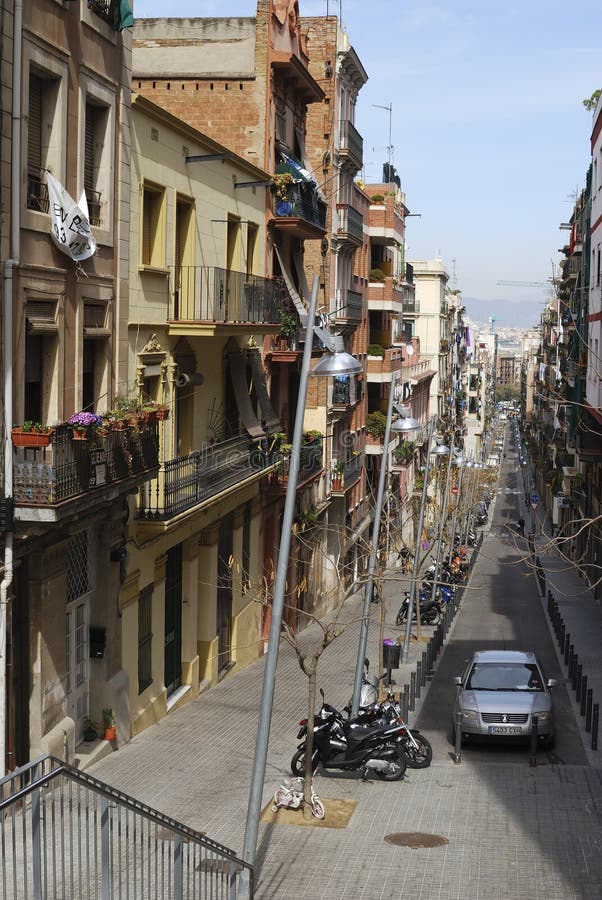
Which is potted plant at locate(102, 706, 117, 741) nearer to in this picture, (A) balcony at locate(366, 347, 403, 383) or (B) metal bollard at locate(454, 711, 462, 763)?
(B) metal bollard at locate(454, 711, 462, 763)

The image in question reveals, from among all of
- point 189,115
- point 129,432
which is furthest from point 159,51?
point 129,432

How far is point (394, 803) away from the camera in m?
18.3

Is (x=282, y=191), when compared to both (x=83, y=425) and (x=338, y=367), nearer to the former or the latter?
(x=83, y=425)

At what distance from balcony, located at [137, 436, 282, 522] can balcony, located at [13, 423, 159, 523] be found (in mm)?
2621

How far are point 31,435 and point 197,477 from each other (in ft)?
26.9

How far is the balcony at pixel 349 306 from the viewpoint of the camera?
44.8 meters

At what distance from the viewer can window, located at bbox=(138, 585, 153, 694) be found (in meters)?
22.8

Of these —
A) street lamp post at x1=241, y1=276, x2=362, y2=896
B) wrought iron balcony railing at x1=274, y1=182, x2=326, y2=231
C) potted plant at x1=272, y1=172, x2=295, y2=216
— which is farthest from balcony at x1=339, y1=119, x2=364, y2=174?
street lamp post at x1=241, y1=276, x2=362, y2=896

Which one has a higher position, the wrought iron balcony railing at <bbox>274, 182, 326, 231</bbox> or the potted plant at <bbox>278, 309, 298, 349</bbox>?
the wrought iron balcony railing at <bbox>274, 182, 326, 231</bbox>

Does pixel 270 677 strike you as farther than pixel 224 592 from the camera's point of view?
No

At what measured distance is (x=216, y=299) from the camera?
25.0 meters

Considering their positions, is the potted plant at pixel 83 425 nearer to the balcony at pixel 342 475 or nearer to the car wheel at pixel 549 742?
the car wheel at pixel 549 742

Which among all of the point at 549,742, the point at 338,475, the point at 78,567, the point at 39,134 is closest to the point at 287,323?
A: the point at 338,475

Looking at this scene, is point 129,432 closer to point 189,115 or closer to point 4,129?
point 4,129
